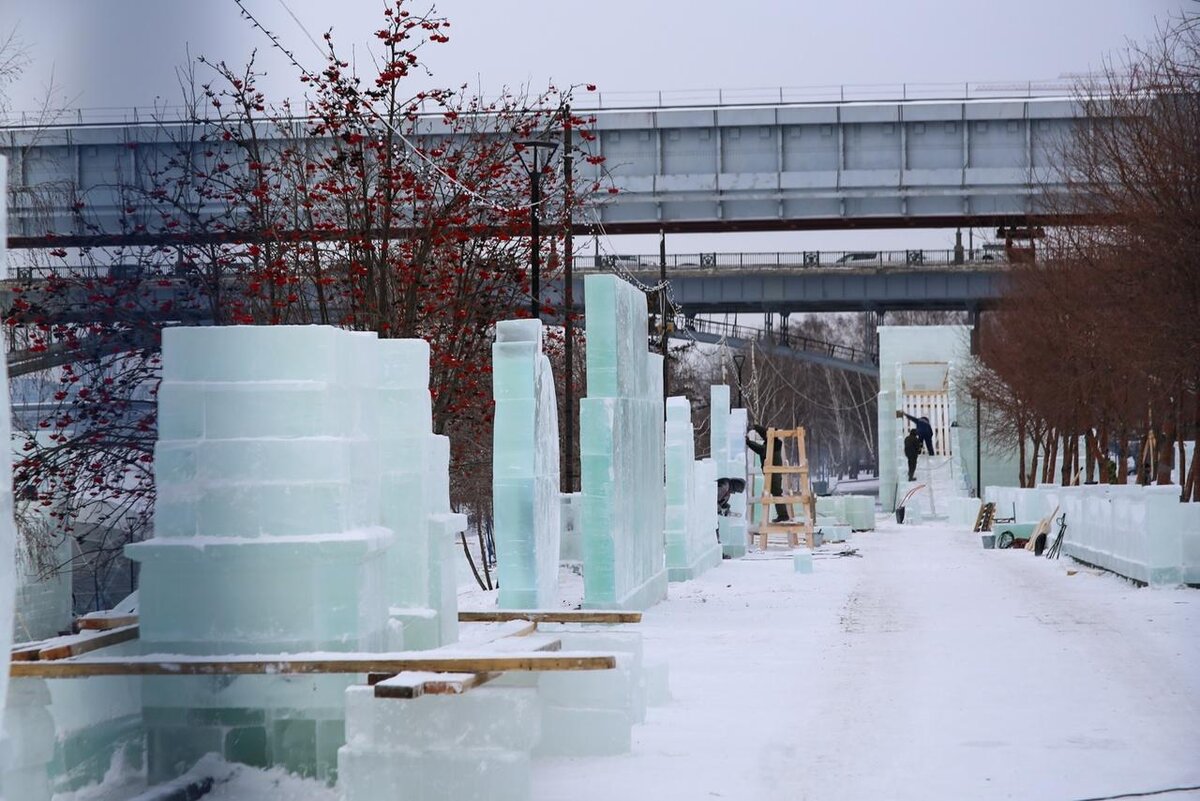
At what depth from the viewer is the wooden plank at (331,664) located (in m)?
7.29

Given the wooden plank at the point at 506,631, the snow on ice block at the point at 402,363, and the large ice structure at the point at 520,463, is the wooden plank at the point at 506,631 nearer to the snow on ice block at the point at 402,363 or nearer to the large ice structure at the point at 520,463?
the snow on ice block at the point at 402,363

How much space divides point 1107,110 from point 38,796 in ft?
92.4

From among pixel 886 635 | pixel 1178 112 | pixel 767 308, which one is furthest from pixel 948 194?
pixel 886 635

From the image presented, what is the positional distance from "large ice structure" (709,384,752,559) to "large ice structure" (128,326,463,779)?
70.4 ft

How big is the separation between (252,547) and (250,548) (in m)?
0.01

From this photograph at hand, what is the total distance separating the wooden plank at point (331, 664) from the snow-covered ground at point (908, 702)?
21.6 inches

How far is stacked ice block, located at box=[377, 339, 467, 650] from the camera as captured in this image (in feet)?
32.0

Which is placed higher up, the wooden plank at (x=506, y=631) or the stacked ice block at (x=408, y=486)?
the stacked ice block at (x=408, y=486)

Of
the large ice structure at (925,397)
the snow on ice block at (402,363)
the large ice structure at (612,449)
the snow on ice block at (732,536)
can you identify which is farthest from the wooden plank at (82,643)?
the large ice structure at (925,397)

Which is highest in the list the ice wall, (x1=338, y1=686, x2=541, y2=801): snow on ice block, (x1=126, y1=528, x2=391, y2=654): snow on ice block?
the ice wall

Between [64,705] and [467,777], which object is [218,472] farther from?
[467,777]

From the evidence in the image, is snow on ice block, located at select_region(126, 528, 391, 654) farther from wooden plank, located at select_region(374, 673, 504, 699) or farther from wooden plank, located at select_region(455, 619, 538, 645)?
wooden plank, located at select_region(455, 619, 538, 645)

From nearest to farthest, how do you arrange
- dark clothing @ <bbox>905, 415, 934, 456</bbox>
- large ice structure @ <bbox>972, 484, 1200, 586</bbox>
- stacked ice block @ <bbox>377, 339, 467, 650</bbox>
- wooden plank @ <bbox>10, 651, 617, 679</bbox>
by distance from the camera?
wooden plank @ <bbox>10, 651, 617, 679</bbox>
stacked ice block @ <bbox>377, 339, 467, 650</bbox>
large ice structure @ <bbox>972, 484, 1200, 586</bbox>
dark clothing @ <bbox>905, 415, 934, 456</bbox>

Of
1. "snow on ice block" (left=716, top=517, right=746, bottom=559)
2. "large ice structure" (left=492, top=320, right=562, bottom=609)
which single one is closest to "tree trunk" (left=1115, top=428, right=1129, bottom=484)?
"snow on ice block" (left=716, top=517, right=746, bottom=559)
